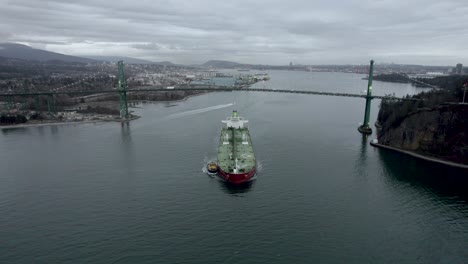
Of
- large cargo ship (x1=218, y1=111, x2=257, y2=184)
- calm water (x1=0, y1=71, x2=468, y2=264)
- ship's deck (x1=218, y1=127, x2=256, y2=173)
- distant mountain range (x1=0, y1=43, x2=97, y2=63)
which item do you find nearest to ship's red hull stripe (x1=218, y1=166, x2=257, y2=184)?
large cargo ship (x1=218, y1=111, x2=257, y2=184)

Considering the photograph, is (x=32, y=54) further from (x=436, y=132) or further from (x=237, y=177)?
(x=436, y=132)

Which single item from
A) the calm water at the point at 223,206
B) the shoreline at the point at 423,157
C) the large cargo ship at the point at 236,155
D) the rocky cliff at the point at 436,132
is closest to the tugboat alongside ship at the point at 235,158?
the large cargo ship at the point at 236,155

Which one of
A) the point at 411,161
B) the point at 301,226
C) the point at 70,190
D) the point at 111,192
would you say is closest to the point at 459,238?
the point at 301,226

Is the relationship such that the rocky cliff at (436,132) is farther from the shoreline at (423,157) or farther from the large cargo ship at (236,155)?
the large cargo ship at (236,155)

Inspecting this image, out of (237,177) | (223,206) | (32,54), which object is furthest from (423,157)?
(32,54)

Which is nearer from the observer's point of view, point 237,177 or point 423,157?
point 237,177

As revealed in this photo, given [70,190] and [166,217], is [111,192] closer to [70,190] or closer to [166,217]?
[70,190]
